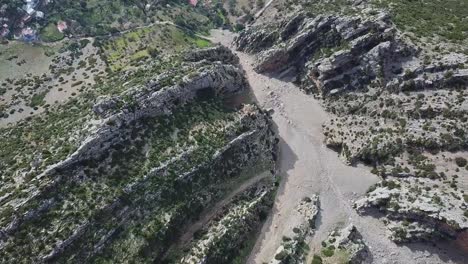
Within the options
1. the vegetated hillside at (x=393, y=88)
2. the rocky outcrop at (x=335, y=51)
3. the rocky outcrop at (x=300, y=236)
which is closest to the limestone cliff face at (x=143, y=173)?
the rocky outcrop at (x=300, y=236)

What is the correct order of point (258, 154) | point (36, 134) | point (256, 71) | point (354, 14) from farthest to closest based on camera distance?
point (256, 71)
point (354, 14)
point (258, 154)
point (36, 134)

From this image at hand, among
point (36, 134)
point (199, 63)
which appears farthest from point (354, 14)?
point (36, 134)

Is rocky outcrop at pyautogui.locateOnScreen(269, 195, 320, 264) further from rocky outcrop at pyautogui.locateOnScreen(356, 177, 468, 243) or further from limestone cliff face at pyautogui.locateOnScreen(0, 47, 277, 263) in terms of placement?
limestone cliff face at pyautogui.locateOnScreen(0, 47, 277, 263)

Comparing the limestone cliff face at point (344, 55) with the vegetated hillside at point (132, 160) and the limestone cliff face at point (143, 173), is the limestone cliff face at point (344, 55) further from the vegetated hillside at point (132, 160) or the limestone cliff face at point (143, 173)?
the limestone cliff face at point (143, 173)

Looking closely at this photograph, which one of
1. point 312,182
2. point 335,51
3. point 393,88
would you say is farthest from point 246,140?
point 393,88

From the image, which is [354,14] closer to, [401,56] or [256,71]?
[401,56]
